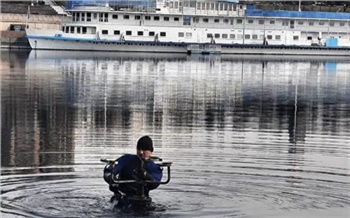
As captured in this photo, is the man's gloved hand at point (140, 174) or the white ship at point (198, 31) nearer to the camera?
the man's gloved hand at point (140, 174)

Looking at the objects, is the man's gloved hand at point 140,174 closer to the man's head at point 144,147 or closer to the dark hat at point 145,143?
the man's head at point 144,147

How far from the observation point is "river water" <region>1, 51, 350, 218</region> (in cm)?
1349

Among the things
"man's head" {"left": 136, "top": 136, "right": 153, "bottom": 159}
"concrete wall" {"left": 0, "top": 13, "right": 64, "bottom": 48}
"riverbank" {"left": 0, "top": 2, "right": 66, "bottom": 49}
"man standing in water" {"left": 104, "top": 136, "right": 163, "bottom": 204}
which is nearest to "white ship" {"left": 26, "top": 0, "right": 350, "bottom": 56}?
"concrete wall" {"left": 0, "top": 13, "right": 64, "bottom": 48}

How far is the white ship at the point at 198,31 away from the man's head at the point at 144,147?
69.5 metres

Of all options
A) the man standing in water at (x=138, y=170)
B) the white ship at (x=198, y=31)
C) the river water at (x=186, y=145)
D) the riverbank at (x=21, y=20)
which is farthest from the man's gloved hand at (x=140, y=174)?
the riverbank at (x=21, y=20)

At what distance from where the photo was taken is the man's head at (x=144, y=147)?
12.6 metres

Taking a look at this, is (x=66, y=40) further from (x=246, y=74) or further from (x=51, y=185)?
(x=51, y=185)

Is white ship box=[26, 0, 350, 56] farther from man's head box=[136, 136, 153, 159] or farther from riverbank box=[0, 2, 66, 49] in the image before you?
man's head box=[136, 136, 153, 159]

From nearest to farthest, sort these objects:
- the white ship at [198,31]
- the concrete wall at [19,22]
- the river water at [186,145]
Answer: the river water at [186,145] → the white ship at [198,31] → the concrete wall at [19,22]

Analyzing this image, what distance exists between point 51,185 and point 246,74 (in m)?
37.3

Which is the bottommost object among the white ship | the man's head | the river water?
the river water

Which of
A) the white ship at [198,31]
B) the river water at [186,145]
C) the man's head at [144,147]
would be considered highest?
the white ship at [198,31]

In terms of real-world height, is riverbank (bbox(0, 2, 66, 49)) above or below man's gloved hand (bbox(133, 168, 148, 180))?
above

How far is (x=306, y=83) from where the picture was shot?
147ft
